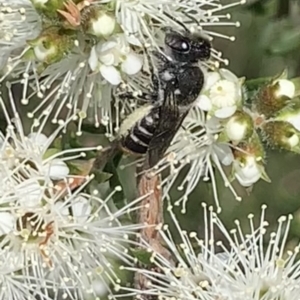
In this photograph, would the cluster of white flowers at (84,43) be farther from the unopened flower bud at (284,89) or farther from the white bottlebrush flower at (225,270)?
the white bottlebrush flower at (225,270)

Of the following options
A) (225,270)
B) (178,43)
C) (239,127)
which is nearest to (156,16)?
(178,43)

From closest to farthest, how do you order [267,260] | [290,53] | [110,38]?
1. [110,38]
2. [267,260]
3. [290,53]

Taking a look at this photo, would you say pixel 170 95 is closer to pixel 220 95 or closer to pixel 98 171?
pixel 220 95

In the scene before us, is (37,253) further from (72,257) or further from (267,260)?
(267,260)

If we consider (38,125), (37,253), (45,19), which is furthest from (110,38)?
(37,253)

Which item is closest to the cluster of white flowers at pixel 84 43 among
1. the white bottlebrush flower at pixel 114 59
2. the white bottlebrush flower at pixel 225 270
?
the white bottlebrush flower at pixel 114 59
